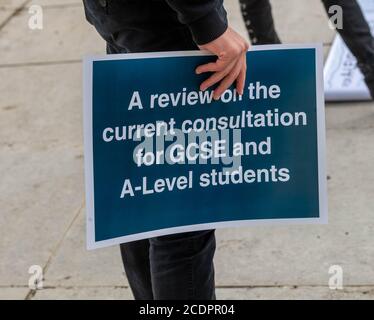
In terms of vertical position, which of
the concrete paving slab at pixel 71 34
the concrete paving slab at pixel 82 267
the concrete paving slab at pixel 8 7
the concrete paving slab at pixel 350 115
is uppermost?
the concrete paving slab at pixel 8 7

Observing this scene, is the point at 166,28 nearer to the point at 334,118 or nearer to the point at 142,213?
the point at 142,213

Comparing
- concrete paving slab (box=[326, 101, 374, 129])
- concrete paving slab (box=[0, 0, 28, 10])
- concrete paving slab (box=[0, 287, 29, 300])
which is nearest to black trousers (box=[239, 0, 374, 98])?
concrete paving slab (box=[326, 101, 374, 129])

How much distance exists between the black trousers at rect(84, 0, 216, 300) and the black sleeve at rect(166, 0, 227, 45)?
3.1 inches

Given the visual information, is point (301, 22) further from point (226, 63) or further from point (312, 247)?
point (226, 63)

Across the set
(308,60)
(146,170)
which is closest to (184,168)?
(146,170)

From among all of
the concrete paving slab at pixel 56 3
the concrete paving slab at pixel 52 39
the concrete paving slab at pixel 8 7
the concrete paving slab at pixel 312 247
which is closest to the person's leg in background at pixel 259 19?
the concrete paving slab at pixel 312 247

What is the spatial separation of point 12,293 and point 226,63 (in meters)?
1.50

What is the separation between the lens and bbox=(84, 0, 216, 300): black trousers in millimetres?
2006

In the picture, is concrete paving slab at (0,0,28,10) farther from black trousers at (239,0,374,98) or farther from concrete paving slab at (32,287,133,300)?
concrete paving slab at (32,287,133,300)

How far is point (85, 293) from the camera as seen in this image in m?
3.00

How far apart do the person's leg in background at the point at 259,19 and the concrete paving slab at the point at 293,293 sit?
5.67ft

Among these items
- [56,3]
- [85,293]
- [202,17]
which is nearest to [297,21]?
[56,3]

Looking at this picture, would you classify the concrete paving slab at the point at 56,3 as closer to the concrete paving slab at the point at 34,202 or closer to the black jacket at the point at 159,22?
the concrete paving slab at the point at 34,202

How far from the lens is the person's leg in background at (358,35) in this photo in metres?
3.75
